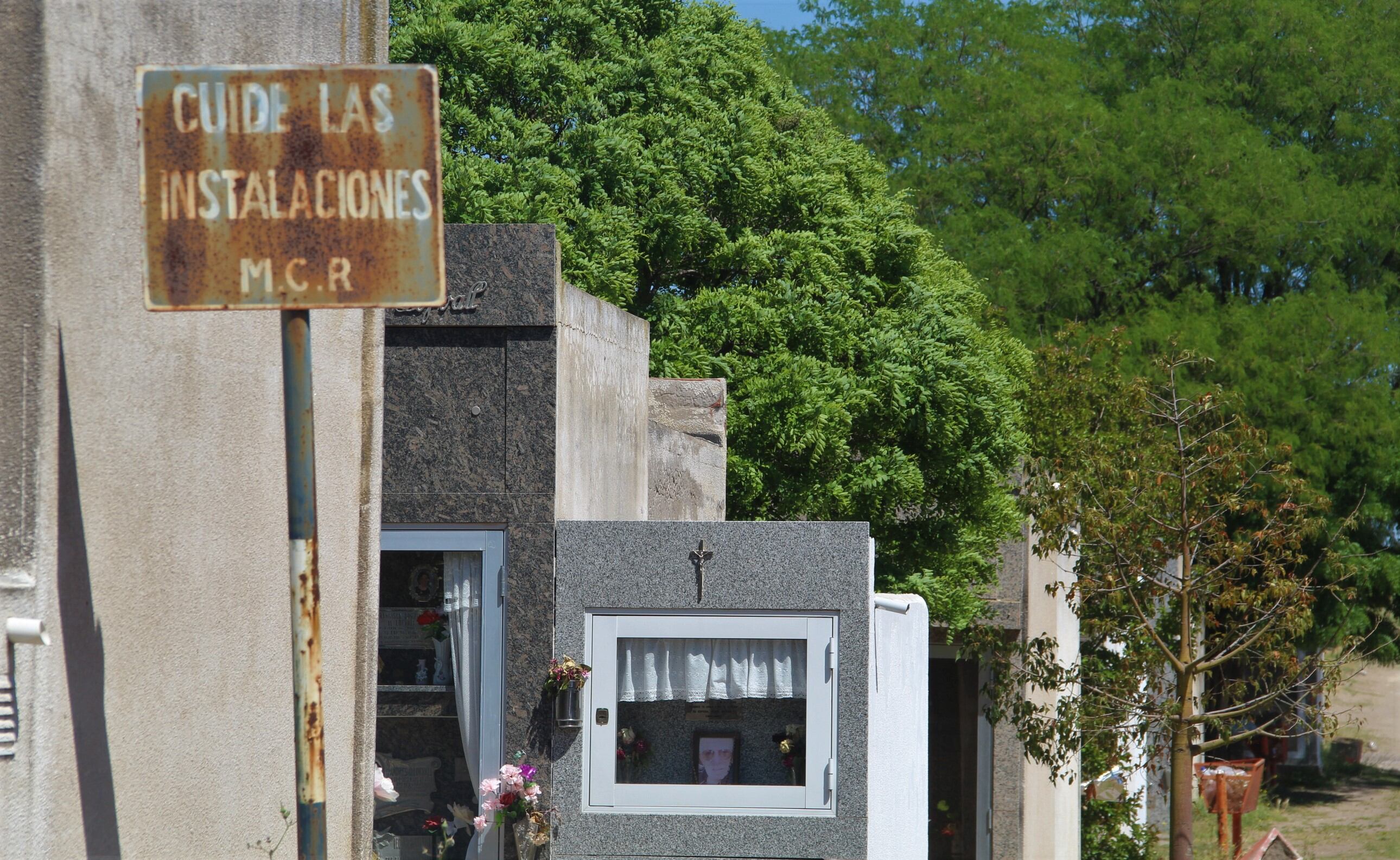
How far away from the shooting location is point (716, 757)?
8.87 metres

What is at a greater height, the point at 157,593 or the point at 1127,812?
the point at 157,593

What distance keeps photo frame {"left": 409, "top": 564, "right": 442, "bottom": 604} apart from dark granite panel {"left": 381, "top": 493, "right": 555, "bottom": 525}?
314 millimetres

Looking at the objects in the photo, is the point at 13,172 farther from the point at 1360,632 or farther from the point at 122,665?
the point at 1360,632

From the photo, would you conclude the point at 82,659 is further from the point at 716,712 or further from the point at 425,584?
the point at 716,712

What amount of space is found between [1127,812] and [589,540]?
11004 mm

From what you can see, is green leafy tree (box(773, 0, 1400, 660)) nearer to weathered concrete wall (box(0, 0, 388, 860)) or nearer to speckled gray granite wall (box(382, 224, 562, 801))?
speckled gray granite wall (box(382, 224, 562, 801))

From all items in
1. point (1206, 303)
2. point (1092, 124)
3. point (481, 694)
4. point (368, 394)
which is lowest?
point (481, 694)

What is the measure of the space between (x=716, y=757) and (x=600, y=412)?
2.46 metres

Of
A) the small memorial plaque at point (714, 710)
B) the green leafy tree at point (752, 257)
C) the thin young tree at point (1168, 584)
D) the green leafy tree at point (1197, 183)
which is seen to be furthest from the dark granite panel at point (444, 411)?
the green leafy tree at point (1197, 183)

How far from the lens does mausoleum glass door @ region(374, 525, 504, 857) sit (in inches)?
352

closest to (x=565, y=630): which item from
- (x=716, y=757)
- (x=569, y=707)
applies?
(x=569, y=707)

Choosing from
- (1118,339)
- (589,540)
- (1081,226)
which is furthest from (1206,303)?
(589,540)

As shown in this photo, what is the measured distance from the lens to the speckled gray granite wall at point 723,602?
8703 millimetres

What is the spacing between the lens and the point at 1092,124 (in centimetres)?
2812
